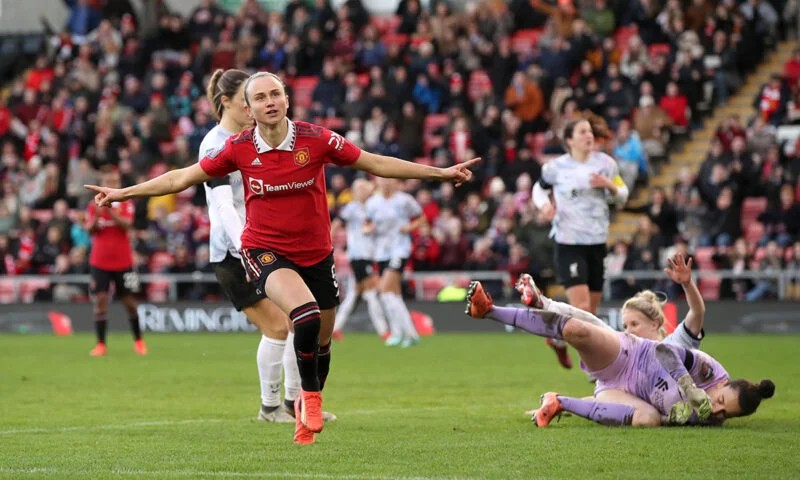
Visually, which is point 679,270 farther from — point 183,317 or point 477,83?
point 477,83

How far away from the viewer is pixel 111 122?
3038 centimetres

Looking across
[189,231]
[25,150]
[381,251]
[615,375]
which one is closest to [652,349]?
[615,375]

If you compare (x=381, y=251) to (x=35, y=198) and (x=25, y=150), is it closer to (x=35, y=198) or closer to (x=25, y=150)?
(x=35, y=198)

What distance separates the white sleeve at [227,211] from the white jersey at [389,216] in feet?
34.5

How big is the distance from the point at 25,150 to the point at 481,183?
40.8 ft

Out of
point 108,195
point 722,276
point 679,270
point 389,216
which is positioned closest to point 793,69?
point 722,276

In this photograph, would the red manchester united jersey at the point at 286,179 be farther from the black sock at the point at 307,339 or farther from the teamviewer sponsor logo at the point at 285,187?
the black sock at the point at 307,339

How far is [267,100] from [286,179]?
518mm

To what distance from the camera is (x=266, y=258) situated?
8156 millimetres

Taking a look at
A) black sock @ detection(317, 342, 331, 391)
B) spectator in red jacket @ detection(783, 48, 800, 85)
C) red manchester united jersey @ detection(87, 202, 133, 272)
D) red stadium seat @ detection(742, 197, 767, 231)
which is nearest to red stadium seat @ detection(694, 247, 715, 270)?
red stadium seat @ detection(742, 197, 767, 231)

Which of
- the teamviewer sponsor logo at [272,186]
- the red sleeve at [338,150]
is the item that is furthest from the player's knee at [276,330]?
the red sleeve at [338,150]

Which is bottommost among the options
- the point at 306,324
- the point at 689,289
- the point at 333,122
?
the point at 306,324

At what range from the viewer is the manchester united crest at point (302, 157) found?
8.09 metres

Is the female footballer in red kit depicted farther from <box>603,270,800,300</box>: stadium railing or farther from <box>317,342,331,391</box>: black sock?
<box>603,270,800,300</box>: stadium railing
